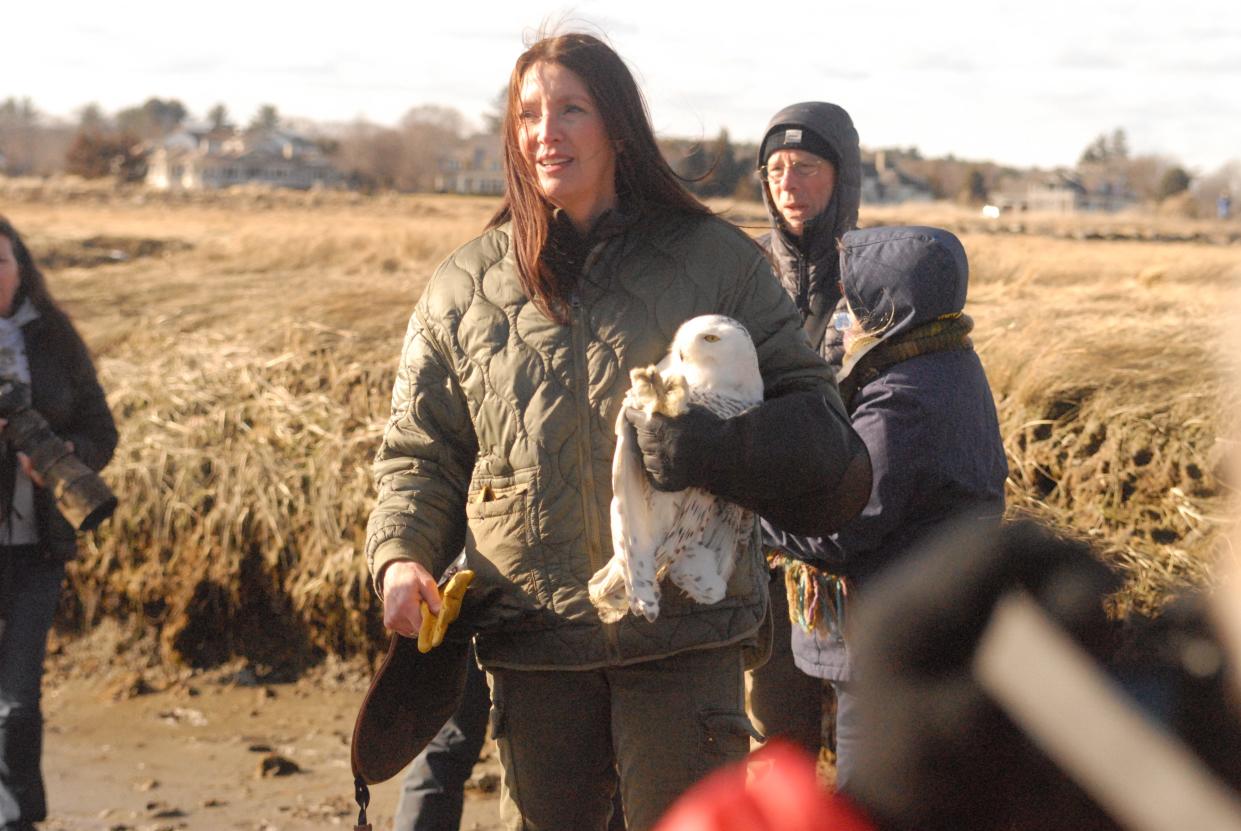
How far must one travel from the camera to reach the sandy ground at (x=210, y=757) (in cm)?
489

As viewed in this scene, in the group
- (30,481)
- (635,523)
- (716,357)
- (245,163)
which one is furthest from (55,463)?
(245,163)

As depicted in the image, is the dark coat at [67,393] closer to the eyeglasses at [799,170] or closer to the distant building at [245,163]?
the eyeglasses at [799,170]

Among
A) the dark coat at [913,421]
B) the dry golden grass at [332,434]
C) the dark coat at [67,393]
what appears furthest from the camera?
the dry golden grass at [332,434]

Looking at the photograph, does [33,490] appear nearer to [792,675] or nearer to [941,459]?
[792,675]

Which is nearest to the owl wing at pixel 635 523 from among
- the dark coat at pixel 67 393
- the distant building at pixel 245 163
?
the dark coat at pixel 67 393

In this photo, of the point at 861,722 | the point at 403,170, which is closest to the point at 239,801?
the point at 861,722

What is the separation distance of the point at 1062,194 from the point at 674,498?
44.4m

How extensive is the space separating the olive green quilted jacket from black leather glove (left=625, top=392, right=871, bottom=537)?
16 centimetres

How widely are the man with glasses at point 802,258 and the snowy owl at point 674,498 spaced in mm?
851

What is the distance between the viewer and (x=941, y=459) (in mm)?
3234

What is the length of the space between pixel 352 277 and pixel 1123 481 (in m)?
6.96

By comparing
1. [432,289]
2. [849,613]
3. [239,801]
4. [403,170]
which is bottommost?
[403,170]

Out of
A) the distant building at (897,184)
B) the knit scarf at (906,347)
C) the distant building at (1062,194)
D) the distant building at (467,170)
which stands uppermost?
the knit scarf at (906,347)

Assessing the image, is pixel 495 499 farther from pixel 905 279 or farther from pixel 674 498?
pixel 905 279
